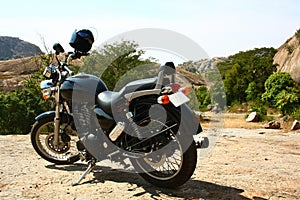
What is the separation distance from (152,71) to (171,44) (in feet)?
4.02

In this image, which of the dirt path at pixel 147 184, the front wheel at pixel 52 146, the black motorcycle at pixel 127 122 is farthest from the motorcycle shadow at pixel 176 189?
the front wheel at pixel 52 146

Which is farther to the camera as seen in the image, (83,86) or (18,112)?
(18,112)

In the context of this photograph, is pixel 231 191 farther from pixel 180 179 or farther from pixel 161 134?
pixel 161 134

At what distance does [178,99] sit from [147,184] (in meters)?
1.15

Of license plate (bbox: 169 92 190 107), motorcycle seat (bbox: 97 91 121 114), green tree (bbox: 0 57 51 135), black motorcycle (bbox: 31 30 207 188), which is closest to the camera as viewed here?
license plate (bbox: 169 92 190 107)

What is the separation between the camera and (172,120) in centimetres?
347

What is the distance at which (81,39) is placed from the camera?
14.3ft

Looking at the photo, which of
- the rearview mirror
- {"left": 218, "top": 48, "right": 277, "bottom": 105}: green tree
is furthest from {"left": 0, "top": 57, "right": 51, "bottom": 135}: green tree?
{"left": 218, "top": 48, "right": 277, "bottom": 105}: green tree

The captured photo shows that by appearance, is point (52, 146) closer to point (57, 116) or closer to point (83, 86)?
point (57, 116)

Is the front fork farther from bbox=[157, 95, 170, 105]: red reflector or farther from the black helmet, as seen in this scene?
bbox=[157, 95, 170, 105]: red reflector

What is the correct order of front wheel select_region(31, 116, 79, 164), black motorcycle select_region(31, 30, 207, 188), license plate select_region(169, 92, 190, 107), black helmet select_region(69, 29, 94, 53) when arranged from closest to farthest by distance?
license plate select_region(169, 92, 190, 107) → black motorcycle select_region(31, 30, 207, 188) → black helmet select_region(69, 29, 94, 53) → front wheel select_region(31, 116, 79, 164)

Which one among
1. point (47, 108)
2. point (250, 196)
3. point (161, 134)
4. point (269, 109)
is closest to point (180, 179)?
point (161, 134)

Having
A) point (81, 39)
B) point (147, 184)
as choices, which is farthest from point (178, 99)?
point (81, 39)

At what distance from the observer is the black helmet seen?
171 inches
